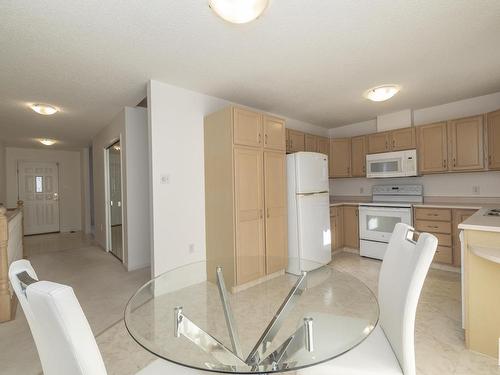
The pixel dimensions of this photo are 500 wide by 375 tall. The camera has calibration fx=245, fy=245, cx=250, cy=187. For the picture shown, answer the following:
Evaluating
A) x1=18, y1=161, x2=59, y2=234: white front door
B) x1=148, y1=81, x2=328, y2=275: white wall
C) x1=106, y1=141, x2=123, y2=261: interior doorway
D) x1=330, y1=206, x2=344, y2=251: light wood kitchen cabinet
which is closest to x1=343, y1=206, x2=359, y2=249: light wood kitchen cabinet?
x1=330, y1=206, x2=344, y2=251: light wood kitchen cabinet

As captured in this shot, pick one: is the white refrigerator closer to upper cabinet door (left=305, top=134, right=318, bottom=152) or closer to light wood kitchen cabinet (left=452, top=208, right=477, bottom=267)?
upper cabinet door (left=305, top=134, right=318, bottom=152)

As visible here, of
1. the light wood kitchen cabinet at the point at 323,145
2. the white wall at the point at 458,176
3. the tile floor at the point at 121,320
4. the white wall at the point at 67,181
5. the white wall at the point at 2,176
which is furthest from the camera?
the white wall at the point at 67,181

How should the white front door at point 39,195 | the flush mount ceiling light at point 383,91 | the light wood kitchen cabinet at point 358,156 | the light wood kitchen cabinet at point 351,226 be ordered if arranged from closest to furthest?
1. the flush mount ceiling light at point 383,91
2. the light wood kitchen cabinet at point 351,226
3. the light wood kitchen cabinet at point 358,156
4. the white front door at point 39,195

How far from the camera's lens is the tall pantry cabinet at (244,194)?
112 inches

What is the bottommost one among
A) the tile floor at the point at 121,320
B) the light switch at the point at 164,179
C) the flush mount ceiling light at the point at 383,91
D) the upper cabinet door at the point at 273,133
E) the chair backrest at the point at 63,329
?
the tile floor at the point at 121,320

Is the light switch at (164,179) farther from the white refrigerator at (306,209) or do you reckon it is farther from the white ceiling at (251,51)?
the white refrigerator at (306,209)

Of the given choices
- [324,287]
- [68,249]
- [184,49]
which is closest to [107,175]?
[68,249]

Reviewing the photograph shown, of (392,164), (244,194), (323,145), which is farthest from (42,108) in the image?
(392,164)

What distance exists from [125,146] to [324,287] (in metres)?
3.29

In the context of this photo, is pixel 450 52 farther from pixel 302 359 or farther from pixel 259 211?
pixel 302 359

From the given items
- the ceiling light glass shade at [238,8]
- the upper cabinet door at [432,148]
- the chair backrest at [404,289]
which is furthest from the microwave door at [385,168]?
the ceiling light glass shade at [238,8]

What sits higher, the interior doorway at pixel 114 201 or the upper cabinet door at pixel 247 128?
the upper cabinet door at pixel 247 128

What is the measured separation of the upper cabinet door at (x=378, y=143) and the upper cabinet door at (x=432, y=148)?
446 mm

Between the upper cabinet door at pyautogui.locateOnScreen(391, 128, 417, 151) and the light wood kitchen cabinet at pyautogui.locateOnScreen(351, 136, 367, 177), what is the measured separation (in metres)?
0.48
